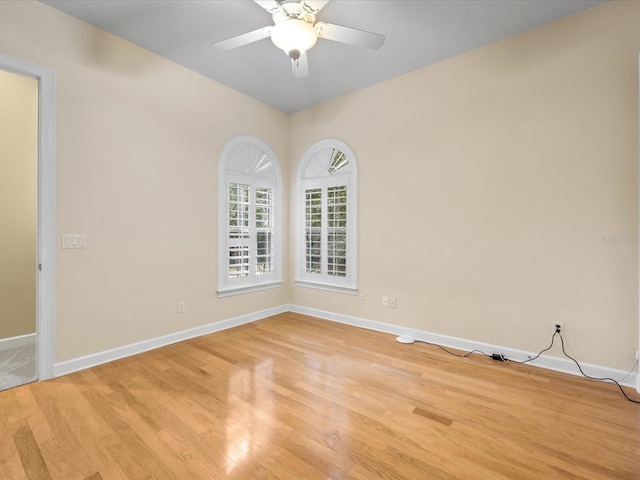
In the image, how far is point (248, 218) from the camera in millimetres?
4027

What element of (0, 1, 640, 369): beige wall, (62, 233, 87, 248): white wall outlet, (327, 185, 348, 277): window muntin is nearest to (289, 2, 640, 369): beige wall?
(0, 1, 640, 369): beige wall

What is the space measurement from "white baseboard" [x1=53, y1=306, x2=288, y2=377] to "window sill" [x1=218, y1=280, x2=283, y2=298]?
1.03 ft

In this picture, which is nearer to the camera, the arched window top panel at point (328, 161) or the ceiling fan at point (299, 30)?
the ceiling fan at point (299, 30)

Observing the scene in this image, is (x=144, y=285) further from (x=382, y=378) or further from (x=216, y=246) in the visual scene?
(x=382, y=378)

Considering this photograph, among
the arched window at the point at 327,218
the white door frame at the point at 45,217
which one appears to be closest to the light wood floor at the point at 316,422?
the white door frame at the point at 45,217

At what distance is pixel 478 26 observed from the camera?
2.63 m

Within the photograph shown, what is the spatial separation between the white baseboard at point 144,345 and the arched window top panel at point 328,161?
210cm

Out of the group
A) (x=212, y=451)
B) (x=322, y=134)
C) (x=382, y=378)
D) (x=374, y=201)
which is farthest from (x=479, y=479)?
(x=322, y=134)

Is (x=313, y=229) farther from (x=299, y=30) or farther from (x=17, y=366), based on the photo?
(x=17, y=366)

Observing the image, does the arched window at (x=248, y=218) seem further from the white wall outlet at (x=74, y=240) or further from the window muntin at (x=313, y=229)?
the white wall outlet at (x=74, y=240)

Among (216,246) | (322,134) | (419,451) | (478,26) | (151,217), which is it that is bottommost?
(419,451)

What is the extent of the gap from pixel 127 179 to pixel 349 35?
235 centimetres

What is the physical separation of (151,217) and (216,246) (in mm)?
807

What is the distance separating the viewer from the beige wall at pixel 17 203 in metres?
3.10
